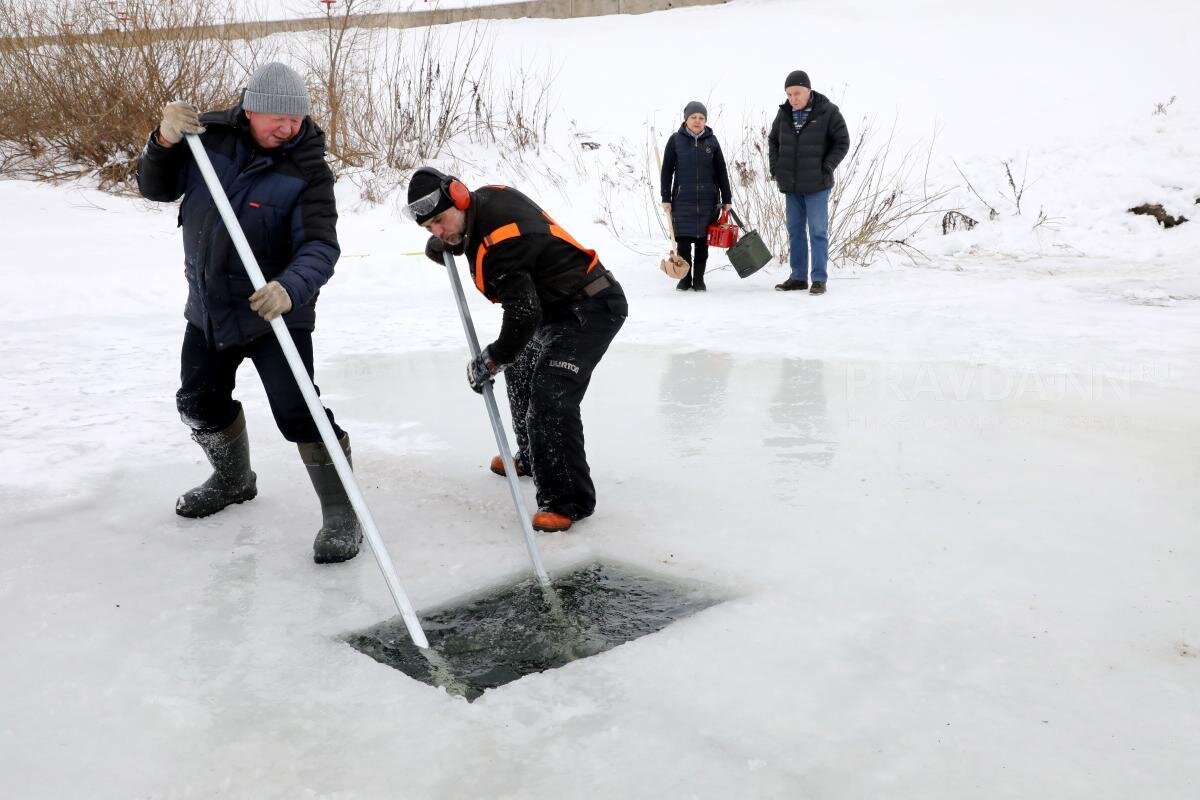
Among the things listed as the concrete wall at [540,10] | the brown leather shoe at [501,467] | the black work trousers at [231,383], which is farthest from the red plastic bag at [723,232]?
the concrete wall at [540,10]

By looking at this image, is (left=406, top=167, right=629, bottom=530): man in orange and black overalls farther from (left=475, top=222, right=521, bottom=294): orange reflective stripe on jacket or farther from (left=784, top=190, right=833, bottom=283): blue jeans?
(left=784, top=190, right=833, bottom=283): blue jeans

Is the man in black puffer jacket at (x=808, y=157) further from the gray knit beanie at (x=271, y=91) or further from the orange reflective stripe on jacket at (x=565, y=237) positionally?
the gray knit beanie at (x=271, y=91)

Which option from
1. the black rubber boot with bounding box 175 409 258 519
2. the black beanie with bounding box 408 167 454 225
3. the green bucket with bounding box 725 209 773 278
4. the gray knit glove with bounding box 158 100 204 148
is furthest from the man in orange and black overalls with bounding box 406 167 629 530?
the green bucket with bounding box 725 209 773 278

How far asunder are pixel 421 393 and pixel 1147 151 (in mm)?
9850

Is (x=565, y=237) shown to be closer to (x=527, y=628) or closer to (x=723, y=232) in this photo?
(x=527, y=628)

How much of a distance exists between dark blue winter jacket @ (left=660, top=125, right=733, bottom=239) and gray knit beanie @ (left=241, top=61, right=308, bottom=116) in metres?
5.44

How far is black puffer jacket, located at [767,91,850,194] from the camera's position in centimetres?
810

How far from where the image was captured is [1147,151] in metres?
11.6

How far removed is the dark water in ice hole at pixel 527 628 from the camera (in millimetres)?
2742

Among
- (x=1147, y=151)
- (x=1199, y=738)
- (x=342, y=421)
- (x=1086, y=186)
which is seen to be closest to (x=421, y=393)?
(x=342, y=421)

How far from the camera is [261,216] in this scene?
323 centimetres

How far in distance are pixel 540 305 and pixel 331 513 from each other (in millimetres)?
1032

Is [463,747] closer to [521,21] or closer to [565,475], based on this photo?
[565,475]

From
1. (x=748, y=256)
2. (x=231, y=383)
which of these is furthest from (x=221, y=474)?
(x=748, y=256)
